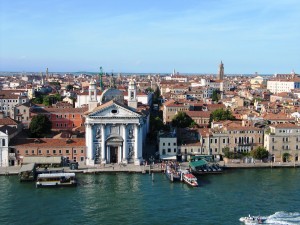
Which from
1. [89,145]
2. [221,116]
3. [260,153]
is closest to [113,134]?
[89,145]

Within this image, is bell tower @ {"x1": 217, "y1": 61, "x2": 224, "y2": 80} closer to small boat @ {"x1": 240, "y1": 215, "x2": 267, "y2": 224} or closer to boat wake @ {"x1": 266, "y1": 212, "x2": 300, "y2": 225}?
boat wake @ {"x1": 266, "y1": 212, "x2": 300, "y2": 225}

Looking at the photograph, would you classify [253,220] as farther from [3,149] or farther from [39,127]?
[39,127]

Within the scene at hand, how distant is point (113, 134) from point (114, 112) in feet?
4.39

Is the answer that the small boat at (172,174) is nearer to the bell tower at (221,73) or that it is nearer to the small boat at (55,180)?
the small boat at (55,180)

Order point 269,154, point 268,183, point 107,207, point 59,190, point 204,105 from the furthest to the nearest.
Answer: point 204,105, point 269,154, point 268,183, point 59,190, point 107,207

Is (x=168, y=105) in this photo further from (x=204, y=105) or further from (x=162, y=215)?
(x=162, y=215)

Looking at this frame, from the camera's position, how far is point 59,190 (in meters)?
22.6

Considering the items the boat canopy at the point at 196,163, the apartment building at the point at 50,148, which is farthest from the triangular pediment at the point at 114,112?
the boat canopy at the point at 196,163

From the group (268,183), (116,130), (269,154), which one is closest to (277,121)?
(269,154)

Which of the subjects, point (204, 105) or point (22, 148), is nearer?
point (22, 148)

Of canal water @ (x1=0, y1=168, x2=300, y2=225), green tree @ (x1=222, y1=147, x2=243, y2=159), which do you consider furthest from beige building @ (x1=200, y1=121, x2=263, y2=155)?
canal water @ (x1=0, y1=168, x2=300, y2=225)

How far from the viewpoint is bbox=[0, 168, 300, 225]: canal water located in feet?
60.7

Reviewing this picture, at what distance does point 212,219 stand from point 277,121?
1807 centimetres

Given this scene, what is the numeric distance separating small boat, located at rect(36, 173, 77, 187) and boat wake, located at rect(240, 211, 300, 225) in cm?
939
